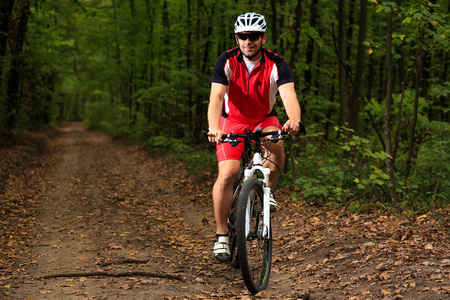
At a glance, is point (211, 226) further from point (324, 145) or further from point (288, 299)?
point (324, 145)

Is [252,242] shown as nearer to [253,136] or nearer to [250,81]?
[253,136]

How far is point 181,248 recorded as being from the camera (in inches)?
236

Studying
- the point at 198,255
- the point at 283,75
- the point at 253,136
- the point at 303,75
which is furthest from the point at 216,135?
the point at 303,75

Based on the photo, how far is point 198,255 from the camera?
18.6 ft

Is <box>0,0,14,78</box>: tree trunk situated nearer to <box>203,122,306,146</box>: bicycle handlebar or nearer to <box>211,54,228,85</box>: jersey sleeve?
<box>211,54,228,85</box>: jersey sleeve

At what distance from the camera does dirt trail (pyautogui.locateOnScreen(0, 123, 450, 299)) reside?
3.88 metres

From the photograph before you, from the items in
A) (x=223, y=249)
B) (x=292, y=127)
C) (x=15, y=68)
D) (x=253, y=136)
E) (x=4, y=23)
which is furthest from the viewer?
(x=15, y=68)

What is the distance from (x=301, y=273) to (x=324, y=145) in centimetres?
894

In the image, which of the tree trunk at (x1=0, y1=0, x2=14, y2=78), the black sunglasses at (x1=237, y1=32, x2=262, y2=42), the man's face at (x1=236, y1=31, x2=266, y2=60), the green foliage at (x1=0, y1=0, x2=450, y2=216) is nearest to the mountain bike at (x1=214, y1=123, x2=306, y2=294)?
the man's face at (x1=236, y1=31, x2=266, y2=60)

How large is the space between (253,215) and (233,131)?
0.98 m

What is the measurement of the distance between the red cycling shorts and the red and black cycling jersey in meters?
0.06

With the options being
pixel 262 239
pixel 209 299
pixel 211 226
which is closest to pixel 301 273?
pixel 262 239

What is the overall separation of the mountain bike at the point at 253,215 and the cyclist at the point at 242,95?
16 cm

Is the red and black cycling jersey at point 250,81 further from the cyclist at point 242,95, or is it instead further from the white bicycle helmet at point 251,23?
the white bicycle helmet at point 251,23
